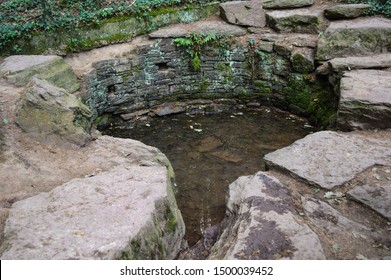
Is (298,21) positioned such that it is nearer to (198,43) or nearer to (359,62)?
(359,62)

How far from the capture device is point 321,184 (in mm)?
3422

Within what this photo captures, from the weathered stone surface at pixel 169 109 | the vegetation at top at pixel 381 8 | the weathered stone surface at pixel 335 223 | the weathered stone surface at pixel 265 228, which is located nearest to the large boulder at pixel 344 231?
the weathered stone surface at pixel 335 223

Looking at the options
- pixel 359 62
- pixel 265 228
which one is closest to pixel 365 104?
pixel 359 62

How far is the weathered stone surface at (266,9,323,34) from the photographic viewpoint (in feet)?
23.1

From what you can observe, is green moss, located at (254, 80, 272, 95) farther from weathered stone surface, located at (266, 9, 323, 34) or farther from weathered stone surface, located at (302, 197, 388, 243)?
weathered stone surface, located at (302, 197, 388, 243)

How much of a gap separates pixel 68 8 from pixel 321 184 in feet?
20.9

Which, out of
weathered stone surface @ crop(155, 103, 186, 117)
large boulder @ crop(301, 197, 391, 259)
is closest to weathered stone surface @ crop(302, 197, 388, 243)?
large boulder @ crop(301, 197, 391, 259)

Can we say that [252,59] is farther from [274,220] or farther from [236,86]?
[274,220]

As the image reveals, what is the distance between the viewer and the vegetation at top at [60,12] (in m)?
6.54

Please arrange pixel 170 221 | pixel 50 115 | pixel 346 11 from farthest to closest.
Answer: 1. pixel 346 11
2. pixel 50 115
3. pixel 170 221

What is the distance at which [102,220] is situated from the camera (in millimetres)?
2857

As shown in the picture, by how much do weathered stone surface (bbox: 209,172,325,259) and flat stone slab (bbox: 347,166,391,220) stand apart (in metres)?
0.62

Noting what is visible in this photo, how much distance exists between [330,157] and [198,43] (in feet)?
13.9

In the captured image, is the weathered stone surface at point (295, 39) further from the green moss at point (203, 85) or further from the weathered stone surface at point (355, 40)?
the green moss at point (203, 85)
